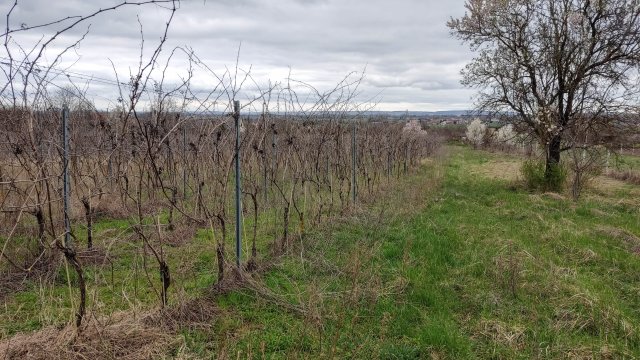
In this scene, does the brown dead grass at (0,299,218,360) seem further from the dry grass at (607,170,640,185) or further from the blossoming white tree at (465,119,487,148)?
the blossoming white tree at (465,119,487,148)

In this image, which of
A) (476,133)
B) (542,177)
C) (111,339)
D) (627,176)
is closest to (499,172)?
(627,176)

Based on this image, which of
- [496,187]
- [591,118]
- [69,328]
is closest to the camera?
[69,328]

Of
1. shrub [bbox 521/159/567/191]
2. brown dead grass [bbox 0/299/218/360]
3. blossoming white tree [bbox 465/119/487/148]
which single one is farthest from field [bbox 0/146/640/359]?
blossoming white tree [bbox 465/119/487/148]

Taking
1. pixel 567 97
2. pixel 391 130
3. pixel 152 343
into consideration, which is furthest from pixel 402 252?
pixel 391 130

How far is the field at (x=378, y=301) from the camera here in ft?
10.1

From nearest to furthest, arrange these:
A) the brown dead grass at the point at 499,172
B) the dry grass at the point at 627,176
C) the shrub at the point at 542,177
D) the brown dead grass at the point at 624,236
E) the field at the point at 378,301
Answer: the field at the point at 378,301
the brown dead grass at the point at 624,236
the shrub at the point at 542,177
the dry grass at the point at 627,176
the brown dead grass at the point at 499,172

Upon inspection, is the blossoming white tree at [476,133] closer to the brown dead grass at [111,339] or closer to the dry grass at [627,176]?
the dry grass at [627,176]

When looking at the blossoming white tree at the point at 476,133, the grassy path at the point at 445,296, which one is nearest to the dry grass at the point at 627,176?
the grassy path at the point at 445,296

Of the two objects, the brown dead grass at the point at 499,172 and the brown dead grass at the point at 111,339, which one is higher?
the brown dead grass at the point at 111,339

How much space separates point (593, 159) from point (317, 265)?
8.43 meters

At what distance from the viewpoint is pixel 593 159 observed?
33.9 feet

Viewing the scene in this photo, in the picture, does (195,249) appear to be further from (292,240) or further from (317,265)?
(317,265)

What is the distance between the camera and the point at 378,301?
152 inches

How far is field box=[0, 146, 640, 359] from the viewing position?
10.1 feet
